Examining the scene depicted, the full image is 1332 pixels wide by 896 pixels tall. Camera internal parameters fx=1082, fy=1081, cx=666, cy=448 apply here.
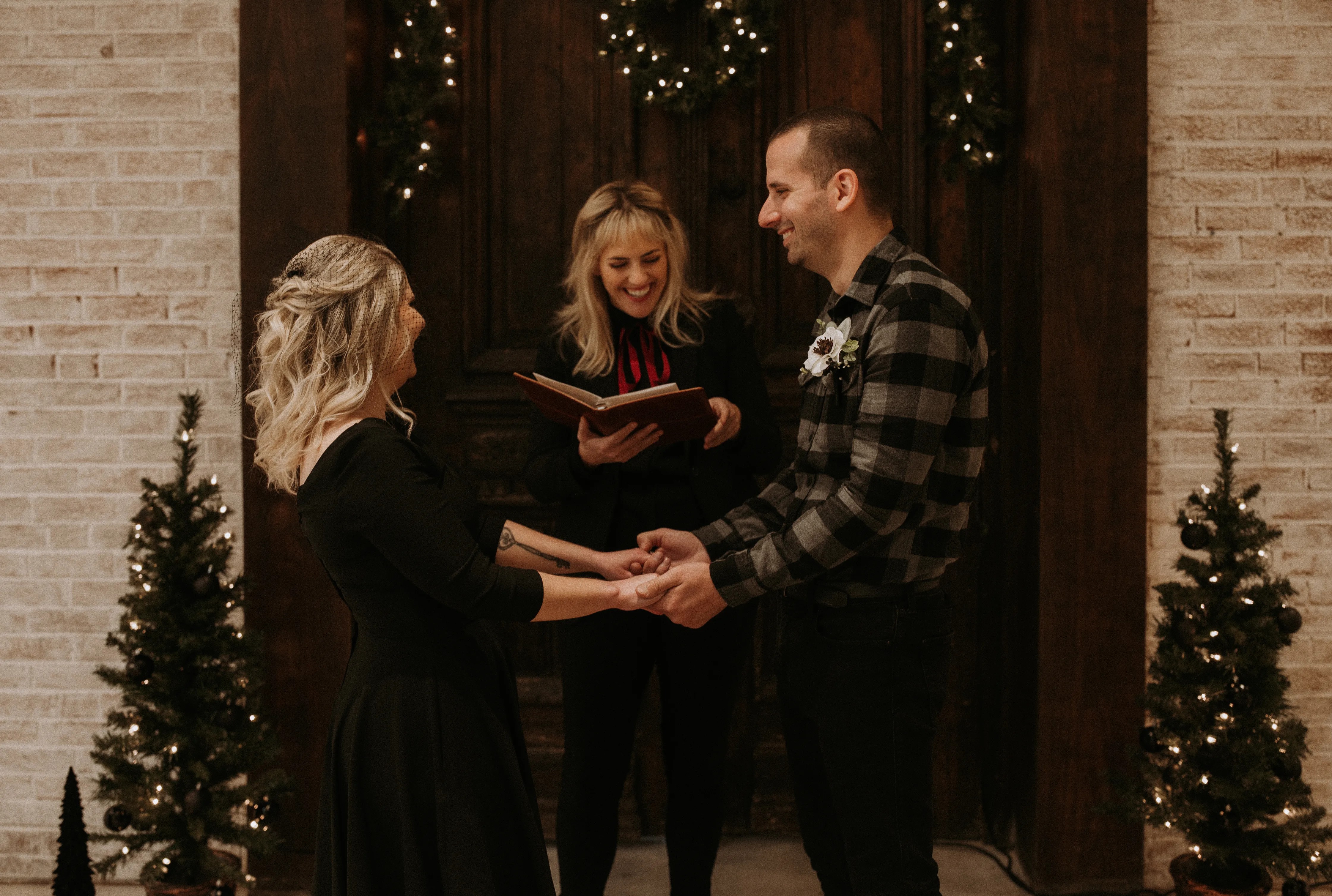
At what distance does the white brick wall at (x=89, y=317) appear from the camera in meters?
3.29

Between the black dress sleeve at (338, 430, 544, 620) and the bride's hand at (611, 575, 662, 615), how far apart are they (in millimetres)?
327

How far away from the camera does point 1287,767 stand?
2814 mm

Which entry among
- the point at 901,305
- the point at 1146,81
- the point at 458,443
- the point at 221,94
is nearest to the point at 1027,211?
the point at 1146,81

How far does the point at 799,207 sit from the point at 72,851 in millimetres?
2445

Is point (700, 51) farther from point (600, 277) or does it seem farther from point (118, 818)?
point (118, 818)

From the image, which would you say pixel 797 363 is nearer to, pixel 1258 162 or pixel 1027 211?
pixel 1027 211

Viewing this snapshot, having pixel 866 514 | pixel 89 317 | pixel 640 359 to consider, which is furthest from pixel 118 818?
pixel 866 514

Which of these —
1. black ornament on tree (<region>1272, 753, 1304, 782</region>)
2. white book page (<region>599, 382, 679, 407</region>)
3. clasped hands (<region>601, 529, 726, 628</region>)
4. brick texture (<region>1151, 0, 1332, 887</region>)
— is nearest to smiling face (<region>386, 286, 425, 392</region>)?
white book page (<region>599, 382, 679, 407</region>)

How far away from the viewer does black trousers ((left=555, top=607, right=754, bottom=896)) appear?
2.72 metres

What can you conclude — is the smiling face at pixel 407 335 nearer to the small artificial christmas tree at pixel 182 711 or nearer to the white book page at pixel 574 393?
the white book page at pixel 574 393

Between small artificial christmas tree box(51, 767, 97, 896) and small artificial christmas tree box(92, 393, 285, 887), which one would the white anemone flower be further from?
small artificial christmas tree box(51, 767, 97, 896)

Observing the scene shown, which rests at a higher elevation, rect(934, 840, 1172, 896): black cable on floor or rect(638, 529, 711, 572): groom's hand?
rect(638, 529, 711, 572): groom's hand

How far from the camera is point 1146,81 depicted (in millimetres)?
3102

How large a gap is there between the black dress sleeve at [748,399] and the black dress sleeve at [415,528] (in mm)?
1055
